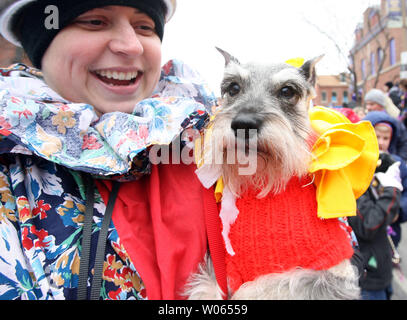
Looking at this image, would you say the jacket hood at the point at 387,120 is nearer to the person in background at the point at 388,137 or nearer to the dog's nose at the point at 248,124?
the person in background at the point at 388,137

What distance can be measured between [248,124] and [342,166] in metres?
0.58

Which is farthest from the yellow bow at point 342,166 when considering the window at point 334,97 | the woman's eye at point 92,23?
the window at point 334,97

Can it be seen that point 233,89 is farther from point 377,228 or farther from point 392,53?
point 392,53

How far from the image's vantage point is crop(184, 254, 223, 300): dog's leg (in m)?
1.68

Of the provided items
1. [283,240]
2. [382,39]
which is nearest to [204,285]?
[283,240]

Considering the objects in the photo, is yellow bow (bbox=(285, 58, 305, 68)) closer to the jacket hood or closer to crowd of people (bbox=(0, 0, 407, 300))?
crowd of people (bbox=(0, 0, 407, 300))

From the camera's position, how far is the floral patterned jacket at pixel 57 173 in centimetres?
135

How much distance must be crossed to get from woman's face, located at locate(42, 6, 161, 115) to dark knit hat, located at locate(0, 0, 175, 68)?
0.11ft

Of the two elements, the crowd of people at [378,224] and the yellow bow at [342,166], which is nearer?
the yellow bow at [342,166]

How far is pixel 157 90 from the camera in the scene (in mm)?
2244

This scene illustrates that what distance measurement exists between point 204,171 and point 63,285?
95cm

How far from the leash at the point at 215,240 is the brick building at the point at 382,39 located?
59.1 ft

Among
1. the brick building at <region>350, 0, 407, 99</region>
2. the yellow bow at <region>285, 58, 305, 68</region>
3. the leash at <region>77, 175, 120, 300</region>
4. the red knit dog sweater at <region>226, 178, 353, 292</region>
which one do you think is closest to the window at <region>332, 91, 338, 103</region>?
the brick building at <region>350, 0, 407, 99</region>
